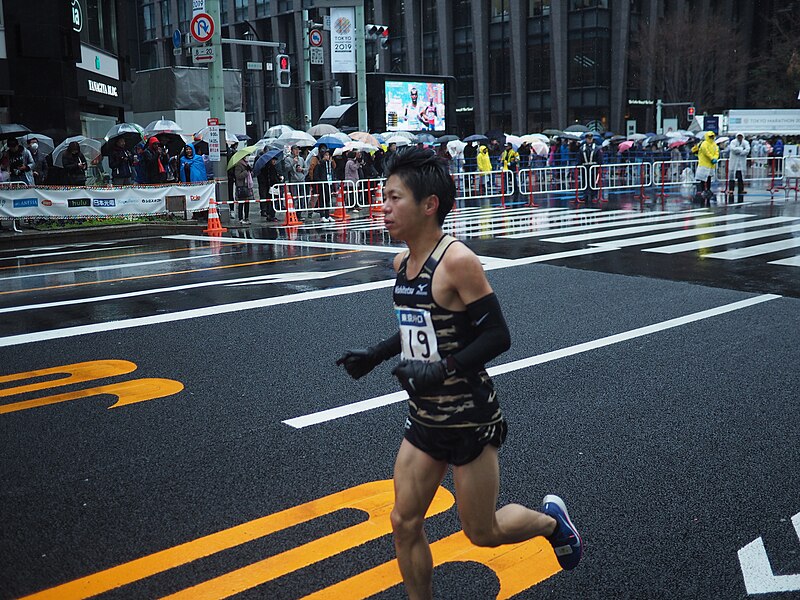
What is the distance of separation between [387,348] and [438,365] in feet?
1.53

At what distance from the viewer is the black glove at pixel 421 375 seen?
3.07 meters

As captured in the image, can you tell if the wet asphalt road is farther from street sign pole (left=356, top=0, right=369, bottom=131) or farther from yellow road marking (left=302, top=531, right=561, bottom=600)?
street sign pole (left=356, top=0, right=369, bottom=131)

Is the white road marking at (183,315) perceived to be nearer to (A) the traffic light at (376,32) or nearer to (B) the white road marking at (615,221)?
(B) the white road marking at (615,221)

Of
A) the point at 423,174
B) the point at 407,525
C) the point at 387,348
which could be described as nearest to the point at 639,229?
the point at 387,348

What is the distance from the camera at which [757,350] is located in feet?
25.7

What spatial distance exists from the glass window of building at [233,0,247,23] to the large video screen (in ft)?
154

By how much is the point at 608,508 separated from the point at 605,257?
9.85 meters

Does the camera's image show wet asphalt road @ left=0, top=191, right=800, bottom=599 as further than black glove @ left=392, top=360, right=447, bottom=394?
Yes

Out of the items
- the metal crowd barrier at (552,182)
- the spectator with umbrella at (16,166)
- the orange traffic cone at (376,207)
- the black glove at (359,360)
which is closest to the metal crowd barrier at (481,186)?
the metal crowd barrier at (552,182)

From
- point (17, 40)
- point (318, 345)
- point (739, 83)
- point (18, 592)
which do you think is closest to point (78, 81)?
point (17, 40)

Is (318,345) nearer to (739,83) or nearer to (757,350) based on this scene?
(757,350)

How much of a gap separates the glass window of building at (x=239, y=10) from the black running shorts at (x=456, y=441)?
86.2 m

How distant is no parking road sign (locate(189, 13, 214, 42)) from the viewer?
22.5 m

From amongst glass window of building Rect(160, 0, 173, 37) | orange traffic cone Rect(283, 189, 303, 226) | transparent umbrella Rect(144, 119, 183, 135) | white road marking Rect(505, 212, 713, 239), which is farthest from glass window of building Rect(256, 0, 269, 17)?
white road marking Rect(505, 212, 713, 239)
